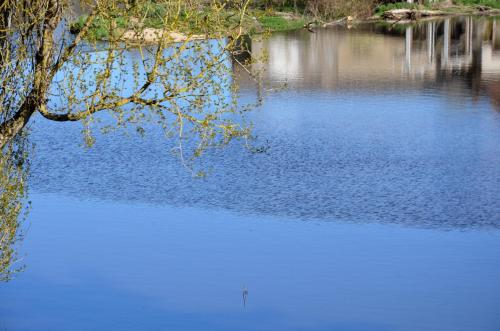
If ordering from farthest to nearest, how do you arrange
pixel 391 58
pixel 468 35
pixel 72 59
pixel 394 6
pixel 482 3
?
pixel 482 3
pixel 394 6
pixel 468 35
pixel 391 58
pixel 72 59

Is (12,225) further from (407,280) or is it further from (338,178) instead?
(338,178)

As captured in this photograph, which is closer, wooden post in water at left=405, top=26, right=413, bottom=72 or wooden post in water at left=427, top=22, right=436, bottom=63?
wooden post in water at left=405, top=26, right=413, bottom=72

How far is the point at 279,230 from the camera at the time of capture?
16219 millimetres

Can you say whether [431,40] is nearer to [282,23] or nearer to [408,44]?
[408,44]

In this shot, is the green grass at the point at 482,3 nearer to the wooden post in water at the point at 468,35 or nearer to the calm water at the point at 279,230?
the wooden post in water at the point at 468,35

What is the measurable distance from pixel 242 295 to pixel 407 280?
247 centimetres

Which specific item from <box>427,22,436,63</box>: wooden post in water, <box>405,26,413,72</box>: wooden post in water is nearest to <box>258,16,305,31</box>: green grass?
<box>405,26,413,72</box>: wooden post in water

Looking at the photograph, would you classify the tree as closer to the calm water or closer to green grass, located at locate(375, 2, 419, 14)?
the calm water

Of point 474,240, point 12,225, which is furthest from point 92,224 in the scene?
point 474,240

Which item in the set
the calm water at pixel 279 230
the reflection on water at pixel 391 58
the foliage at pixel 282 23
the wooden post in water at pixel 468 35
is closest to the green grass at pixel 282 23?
the foliage at pixel 282 23

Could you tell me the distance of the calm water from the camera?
1341cm

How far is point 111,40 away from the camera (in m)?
10.8

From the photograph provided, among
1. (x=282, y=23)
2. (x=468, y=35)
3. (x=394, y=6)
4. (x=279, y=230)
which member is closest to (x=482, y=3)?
(x=394, y=6)

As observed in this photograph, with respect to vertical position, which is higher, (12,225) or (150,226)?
(12,225)
